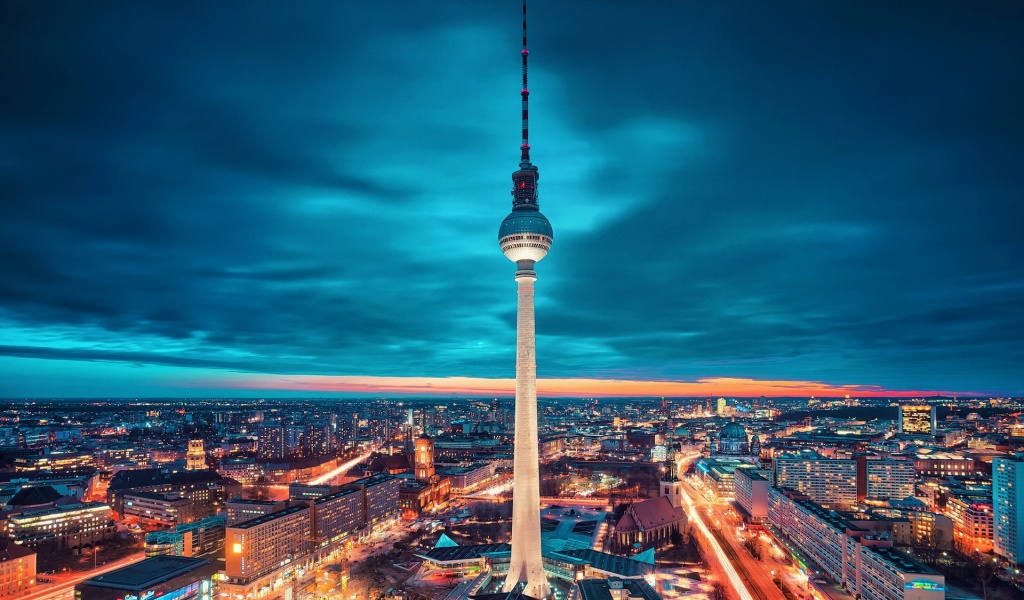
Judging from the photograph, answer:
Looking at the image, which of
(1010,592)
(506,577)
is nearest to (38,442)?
(506,577)

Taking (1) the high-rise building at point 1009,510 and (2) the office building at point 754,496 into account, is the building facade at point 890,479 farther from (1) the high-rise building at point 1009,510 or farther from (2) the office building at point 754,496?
(1) the high-rise building at point 1009,510

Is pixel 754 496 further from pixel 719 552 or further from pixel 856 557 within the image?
pixel 856 557

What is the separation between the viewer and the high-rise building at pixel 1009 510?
2078 inches

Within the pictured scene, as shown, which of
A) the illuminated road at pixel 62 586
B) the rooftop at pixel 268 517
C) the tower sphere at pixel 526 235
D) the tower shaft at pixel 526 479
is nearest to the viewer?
the illuminated road at pixel 62 586

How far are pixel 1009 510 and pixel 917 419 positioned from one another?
419ft

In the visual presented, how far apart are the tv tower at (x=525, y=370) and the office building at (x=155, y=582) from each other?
69.8ft

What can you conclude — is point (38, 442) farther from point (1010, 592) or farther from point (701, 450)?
point (1010, 592)

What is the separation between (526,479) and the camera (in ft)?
149

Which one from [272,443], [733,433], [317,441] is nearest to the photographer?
[272,443]

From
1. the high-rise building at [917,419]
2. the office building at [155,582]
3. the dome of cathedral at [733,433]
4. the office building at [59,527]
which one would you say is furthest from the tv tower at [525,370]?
the high-rise building at [917,419]

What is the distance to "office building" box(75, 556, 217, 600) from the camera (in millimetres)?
35531

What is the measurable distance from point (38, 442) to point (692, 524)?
14292 cm

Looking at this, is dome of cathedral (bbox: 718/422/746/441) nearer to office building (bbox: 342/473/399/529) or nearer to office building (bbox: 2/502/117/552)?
office building (bbox: 342/473/399/529)

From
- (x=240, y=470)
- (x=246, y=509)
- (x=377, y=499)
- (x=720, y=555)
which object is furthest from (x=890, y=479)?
(x=240, y=470)
